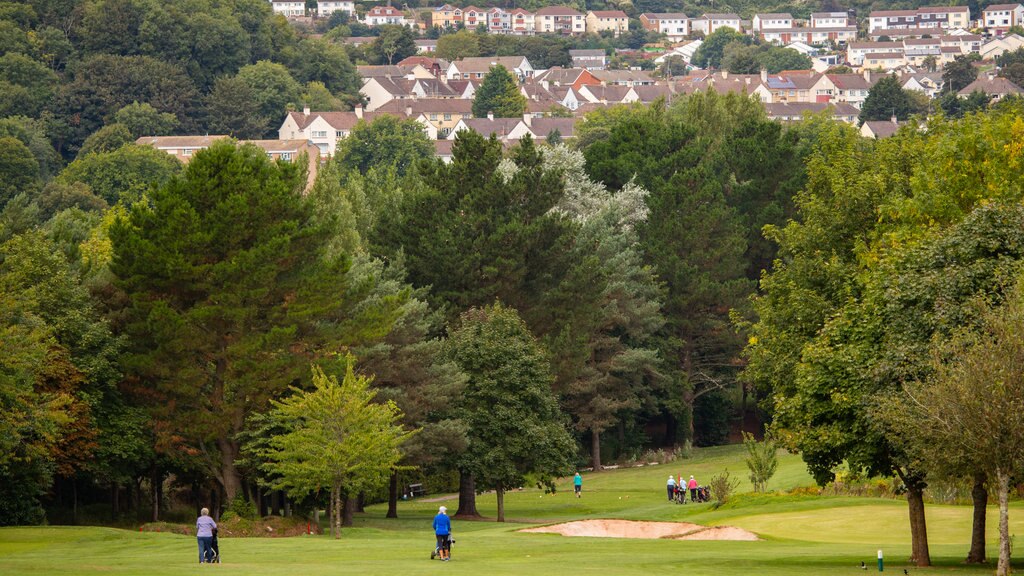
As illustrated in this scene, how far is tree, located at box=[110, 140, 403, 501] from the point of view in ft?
197

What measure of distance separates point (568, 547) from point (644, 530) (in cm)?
975

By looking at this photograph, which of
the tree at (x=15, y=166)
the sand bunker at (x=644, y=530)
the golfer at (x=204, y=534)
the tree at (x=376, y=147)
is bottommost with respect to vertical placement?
the sand bunker at (x=644, y=530)

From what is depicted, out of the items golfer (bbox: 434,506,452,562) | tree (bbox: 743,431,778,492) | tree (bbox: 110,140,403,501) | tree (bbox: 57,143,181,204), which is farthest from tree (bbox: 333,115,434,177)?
golfer (bbox: 434,506,452,562)

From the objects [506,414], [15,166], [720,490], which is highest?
[15,166]

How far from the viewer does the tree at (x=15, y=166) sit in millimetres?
152375

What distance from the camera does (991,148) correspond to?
169 ft

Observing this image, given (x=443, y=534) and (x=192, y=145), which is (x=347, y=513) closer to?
(x=443, y=534)

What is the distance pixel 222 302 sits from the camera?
197 ft

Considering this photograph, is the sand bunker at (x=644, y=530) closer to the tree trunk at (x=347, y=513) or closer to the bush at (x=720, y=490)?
the bush at (x=720, y=490)

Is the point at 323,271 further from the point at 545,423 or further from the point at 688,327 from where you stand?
the point at 688,327

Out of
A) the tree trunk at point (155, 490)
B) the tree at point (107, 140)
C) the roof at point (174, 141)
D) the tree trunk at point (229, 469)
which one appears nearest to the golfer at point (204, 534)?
A: the tree trunk at point (229, 469)

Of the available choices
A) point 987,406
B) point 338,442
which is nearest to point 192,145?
point 338,442

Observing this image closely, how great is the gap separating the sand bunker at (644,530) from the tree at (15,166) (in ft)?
340

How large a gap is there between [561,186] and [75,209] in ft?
123
